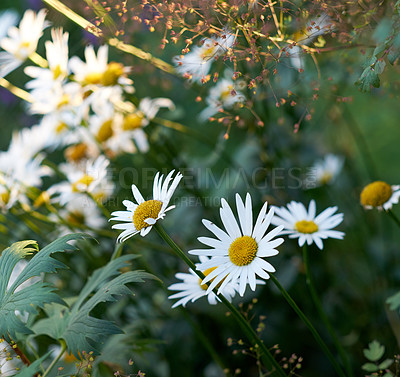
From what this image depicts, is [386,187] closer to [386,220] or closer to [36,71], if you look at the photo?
[386,220]

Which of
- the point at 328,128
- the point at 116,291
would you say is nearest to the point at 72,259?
the point at 116,291

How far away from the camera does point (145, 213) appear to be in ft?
1.65

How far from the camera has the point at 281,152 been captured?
1170 mm

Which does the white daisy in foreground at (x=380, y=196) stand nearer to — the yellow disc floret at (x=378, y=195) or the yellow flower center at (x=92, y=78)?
the yellow disc floret at (x=378, y=195)

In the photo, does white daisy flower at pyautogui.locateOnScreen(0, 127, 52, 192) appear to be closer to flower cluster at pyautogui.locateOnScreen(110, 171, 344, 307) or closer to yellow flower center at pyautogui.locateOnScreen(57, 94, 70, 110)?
yellow flower center at pyautogui.locateOnScreen(57, 94, 70, 110)

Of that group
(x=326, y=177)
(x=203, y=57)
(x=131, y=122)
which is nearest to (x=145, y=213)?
(x=203, y=57)

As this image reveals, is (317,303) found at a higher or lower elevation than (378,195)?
lower

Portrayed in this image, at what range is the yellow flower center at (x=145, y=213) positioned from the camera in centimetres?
50

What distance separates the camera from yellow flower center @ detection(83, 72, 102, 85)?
105 centimetres

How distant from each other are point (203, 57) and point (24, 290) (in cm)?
36

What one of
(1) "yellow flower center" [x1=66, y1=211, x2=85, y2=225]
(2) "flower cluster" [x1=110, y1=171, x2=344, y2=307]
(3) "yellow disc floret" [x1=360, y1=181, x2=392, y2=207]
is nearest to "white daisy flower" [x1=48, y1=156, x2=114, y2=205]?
(1) "yellow flower center" [x1=66, y1=211, x2=85, y2=225]

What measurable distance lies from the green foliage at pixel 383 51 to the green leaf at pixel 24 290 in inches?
15.2

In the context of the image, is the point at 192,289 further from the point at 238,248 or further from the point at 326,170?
the point at 326,170

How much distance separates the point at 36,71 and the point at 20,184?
0.31 metres
